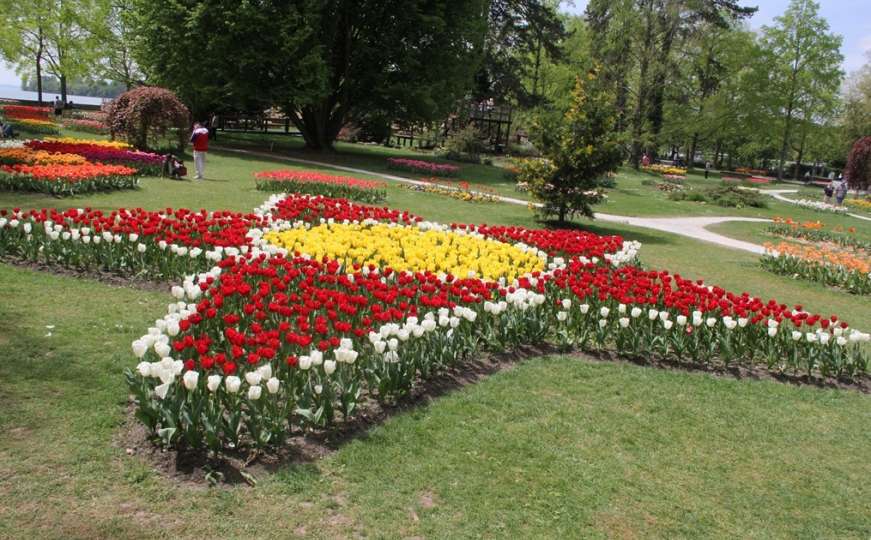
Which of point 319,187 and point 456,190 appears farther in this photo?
point 456,190

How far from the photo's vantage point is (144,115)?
21.4 m

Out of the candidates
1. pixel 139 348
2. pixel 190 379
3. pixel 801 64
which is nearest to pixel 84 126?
→ pixel 139 348

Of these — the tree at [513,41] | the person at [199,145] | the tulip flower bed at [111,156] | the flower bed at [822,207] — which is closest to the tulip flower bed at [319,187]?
the person at [199,145]

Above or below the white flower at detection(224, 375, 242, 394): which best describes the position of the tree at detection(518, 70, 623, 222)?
above

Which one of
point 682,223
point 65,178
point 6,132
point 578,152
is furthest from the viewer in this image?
point 6,132

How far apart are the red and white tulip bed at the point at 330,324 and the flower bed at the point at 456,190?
32.4 ft

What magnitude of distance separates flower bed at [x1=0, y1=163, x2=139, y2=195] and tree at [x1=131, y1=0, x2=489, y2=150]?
39.1 feet

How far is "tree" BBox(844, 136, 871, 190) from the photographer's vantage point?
121 feet

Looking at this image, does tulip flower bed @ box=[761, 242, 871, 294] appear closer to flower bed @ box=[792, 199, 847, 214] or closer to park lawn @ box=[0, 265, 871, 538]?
park lawn @ box=[0, 265, 871, 538]

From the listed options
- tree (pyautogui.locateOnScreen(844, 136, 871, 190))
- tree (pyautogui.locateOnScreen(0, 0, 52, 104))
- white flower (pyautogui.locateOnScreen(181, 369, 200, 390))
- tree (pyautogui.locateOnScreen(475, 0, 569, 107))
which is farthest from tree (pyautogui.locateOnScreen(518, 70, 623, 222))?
tree (pyautogui.locateOnScreen(0, 0, 52, 104))

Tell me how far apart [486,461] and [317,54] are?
945 inches

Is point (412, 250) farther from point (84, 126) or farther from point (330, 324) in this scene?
point (84, 126)

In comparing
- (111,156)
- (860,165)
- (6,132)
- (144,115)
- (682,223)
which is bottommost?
(682,223)

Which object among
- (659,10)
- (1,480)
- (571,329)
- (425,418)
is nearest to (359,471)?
(425,418)
